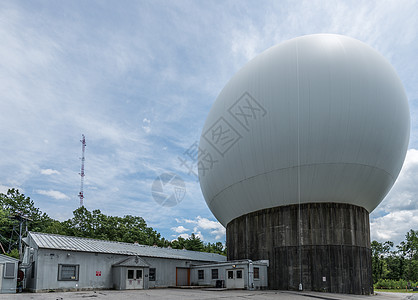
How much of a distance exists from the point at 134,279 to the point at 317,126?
1557 cm

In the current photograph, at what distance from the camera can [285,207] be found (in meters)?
22.9

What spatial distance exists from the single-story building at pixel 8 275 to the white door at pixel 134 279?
6638 millimetres

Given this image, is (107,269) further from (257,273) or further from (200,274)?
(257,273)

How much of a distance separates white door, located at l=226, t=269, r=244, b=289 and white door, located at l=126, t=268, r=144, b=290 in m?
5.98

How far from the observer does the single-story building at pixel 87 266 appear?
19.7m

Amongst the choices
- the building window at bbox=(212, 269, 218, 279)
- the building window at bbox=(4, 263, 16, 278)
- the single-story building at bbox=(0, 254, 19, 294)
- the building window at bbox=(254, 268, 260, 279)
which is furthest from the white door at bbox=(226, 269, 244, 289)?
the building window at bbox=(4, 263, 16, 278)

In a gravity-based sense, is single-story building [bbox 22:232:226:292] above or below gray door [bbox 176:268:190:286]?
above

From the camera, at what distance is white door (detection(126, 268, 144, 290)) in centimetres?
2256

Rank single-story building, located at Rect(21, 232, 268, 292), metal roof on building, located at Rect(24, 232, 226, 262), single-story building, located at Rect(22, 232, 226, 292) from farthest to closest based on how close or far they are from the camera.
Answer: metal roof on building, located at Rect(24, 232, 226, 262) → single-story building, located at Rect(21, 232, 268, 292) → single-story building, located at Rect(22, 232, 226, 292)

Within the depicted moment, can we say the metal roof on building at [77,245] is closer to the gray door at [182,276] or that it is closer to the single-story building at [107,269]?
the single-story building at [107,269]

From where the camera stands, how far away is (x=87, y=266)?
2159 centimetres

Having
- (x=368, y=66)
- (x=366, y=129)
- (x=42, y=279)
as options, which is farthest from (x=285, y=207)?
(x=42, y=279)

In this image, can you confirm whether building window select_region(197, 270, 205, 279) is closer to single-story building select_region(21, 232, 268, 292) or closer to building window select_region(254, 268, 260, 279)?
single-story building select_region(21, 232, 268, 292)

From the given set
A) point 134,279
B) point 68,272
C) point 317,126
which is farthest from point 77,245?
point 317,126
